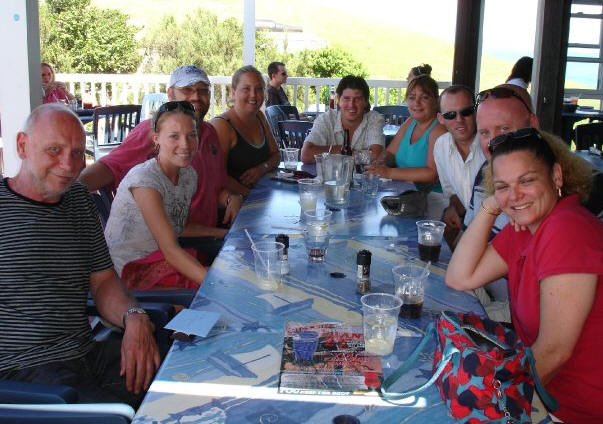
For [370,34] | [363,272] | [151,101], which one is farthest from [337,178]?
[370,34]

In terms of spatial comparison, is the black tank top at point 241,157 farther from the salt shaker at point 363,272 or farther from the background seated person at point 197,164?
the salt shaker at point 363,272

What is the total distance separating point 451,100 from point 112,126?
433 centimetres

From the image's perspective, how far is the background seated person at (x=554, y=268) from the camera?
4.65 ft

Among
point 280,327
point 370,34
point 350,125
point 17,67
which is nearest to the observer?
point 280,327

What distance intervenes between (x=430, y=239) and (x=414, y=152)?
6.14 ft

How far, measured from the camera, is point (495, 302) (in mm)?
2314

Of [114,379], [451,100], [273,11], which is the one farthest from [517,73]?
[273,11]

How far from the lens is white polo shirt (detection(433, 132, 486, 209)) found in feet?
9.65

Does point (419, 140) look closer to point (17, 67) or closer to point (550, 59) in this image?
point (550, 59)

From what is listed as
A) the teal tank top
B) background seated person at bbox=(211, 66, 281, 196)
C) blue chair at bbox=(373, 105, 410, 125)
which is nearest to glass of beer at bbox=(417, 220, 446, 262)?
the teal tank top

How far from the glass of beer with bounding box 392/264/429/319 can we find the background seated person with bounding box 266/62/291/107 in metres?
6.66

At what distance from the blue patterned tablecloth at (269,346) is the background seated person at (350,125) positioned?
78.1 inches

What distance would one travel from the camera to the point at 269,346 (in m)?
1.37

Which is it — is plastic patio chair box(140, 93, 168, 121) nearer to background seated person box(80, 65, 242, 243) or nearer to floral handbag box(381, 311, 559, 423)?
background seated person box(80, 65, 242, 243)
